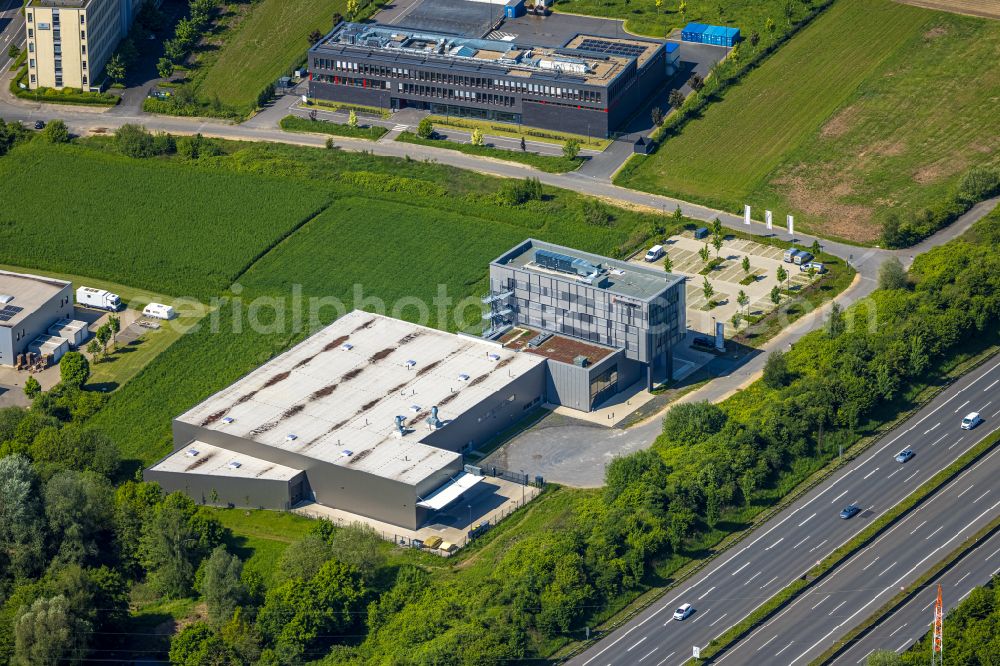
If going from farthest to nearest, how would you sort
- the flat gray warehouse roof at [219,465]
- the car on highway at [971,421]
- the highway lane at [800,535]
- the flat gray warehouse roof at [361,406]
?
the car on highway at [971,421] → the flat gray warehouse roof at [219,465] → the flat gray warehouse roof at [361,406] → the highway lane at [800,535]

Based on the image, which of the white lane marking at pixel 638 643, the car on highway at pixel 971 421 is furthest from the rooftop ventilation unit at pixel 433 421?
the car on highway at pixel 971 421

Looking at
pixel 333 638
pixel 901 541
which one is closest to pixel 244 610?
pixel 333 638

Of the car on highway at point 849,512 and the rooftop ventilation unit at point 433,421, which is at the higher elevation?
the rooftop ventilation unit at point 433,421

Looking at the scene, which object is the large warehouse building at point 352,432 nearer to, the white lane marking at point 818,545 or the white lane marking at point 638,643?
the white lane marking at point 638,643

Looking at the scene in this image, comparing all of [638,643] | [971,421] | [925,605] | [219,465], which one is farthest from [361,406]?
[971,421]

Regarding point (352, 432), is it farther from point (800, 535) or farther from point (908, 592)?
point (908, 592)

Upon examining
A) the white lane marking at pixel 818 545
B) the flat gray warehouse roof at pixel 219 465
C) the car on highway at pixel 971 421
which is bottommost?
the white lane marking at pixel 818 545

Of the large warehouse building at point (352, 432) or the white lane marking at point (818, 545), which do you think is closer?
the white lane marking at point (818, 545)

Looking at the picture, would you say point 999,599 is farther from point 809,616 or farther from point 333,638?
point 333,638
